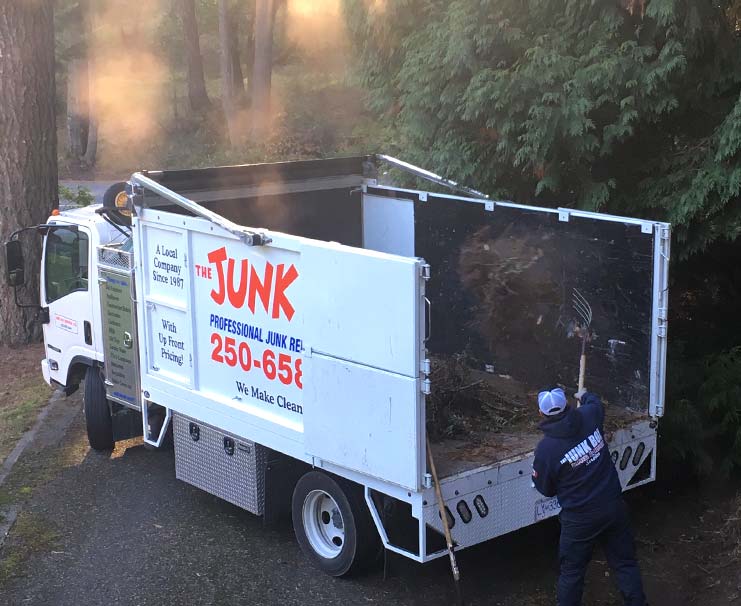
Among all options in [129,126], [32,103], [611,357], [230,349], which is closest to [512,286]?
[611,357]

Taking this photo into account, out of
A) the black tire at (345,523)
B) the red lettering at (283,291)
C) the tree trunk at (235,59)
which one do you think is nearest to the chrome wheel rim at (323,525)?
the black tire at (345,523)

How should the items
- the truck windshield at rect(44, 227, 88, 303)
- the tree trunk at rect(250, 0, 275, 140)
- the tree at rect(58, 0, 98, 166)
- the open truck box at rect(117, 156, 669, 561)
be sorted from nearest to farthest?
the open truck box at rect(117, 156, 669, 561) < the truck windshield at rect(44, 227, 88, 303) < the tree trunk at rect(250, 0, 275, 140) < the tree at rect(58, 0, 98, 166)

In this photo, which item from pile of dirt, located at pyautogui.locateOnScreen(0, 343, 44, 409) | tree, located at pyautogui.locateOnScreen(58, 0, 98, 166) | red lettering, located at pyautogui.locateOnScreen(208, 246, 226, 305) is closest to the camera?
red lettering, located at pyautogui.locateOnScreen(208, 246, 226, 305)

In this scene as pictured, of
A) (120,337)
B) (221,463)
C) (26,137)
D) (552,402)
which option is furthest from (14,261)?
(552,402)

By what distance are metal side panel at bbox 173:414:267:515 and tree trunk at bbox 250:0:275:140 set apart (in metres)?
24.3

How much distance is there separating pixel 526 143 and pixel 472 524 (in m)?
3.42

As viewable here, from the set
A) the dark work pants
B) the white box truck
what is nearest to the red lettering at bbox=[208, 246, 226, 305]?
the white box truck

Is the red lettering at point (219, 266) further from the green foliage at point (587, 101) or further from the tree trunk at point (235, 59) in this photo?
the tree trunk at point (235, 59)

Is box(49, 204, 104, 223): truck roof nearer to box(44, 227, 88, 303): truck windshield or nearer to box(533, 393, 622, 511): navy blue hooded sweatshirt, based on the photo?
box(44, 227, 88, 303): truck windshield

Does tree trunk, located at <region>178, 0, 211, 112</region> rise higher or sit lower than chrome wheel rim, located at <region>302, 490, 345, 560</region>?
higher

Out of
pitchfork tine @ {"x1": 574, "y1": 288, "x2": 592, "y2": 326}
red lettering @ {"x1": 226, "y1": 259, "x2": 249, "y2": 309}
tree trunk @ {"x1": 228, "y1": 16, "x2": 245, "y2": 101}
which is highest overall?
tree trunk @ {"x1": 228, "y1": 16, "x2": 245, "y2": 101}

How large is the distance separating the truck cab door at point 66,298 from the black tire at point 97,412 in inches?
8.7

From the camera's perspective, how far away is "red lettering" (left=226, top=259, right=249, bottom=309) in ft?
20.5

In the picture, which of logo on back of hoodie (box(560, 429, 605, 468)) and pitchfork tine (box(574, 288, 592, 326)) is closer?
logo on back of hoodie (box(560, 429, 605, 468))
